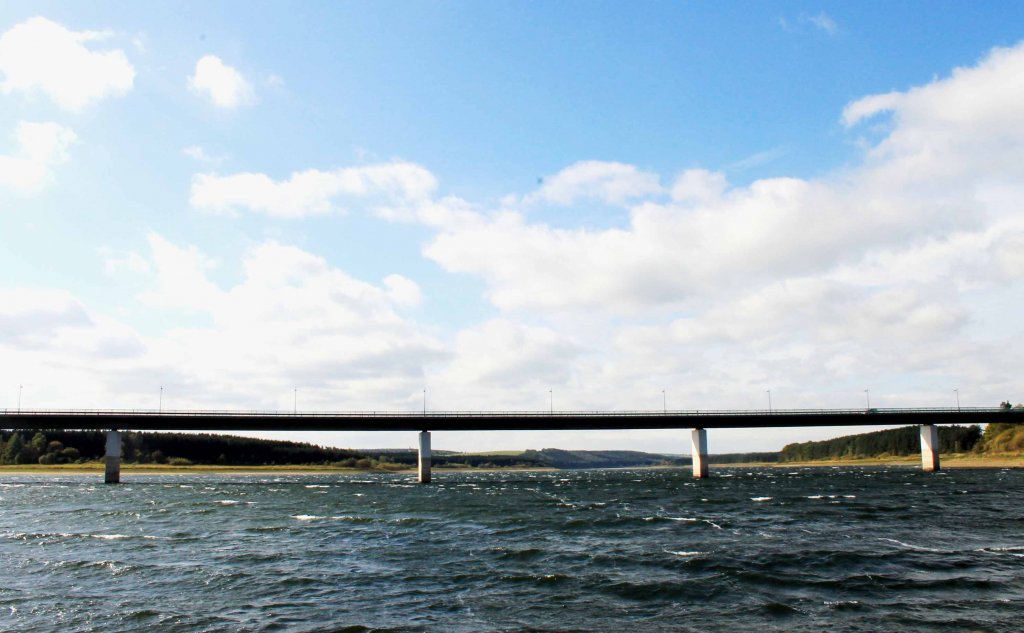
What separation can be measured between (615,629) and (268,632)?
1167 cm

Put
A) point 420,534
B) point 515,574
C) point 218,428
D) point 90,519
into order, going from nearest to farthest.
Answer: point 515,574 < point 420,534 < point 90,519 < point 218,428

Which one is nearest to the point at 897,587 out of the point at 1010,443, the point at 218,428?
the point at 218,428

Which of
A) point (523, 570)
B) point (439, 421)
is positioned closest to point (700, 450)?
point (439, 421)

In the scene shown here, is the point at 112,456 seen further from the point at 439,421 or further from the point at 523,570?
the point at 523,570

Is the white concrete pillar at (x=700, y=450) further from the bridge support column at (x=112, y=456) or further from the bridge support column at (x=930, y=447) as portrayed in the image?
the bridge support column at (x=112, y=456)

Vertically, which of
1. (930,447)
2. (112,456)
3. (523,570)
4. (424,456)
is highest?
(523,570)

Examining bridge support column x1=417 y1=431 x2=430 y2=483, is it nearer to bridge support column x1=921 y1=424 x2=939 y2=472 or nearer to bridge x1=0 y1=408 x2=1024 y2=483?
bridge x1=0 y1=408 x2=1024 y2=483

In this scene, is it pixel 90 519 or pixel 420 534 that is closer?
pixel 420 534

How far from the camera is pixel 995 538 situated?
140 feet

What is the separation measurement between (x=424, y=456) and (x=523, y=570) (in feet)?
324

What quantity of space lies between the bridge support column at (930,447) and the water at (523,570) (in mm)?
92886

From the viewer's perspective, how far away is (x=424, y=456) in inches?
5128

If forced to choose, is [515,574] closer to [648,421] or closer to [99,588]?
[99,588]

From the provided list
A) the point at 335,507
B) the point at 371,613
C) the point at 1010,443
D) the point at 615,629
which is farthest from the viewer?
the point at 1010,443
